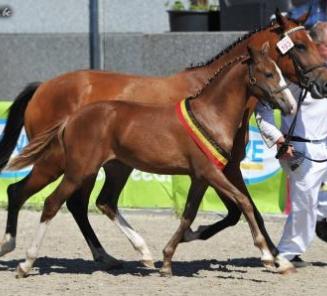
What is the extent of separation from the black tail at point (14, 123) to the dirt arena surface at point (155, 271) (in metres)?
0.93

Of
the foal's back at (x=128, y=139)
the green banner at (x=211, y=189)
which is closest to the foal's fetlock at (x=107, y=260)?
the foal's back at (x=128, y=139)

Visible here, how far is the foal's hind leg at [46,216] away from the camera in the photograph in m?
7.66

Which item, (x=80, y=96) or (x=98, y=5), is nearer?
(x=80, y=96)

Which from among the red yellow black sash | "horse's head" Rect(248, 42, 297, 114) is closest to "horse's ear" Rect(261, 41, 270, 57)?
"horse's head" Rect(248, 42, 297, 114)

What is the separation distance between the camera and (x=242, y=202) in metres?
7.32

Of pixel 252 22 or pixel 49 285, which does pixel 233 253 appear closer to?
pixel 49 285

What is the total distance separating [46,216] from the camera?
7.71 meters

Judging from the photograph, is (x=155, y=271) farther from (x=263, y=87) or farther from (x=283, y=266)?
(x=263, y=87)

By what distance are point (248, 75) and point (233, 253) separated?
2110 mm

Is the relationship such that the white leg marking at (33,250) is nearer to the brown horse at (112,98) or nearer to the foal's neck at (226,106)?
the brown horse at (112,98)

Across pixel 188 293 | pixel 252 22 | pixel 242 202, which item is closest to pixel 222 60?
pixel 242 202

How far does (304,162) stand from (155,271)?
145 cm

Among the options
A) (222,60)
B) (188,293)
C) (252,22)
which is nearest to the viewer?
(188,293)

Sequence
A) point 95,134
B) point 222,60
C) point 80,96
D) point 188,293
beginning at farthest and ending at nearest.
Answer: point 80,96 < point 222,60 < point 95,134 < point 188,293
